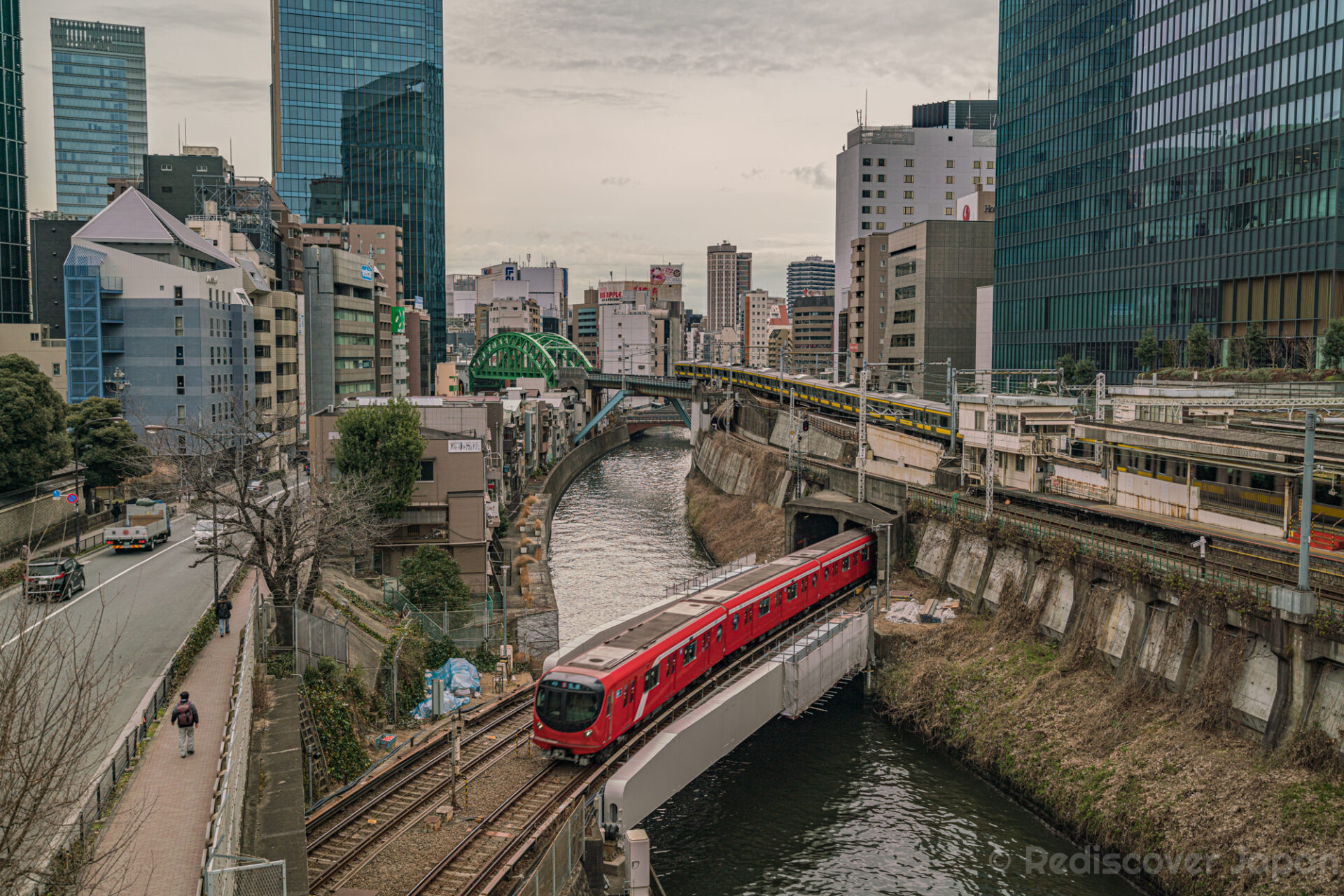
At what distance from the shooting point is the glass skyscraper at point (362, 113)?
122m

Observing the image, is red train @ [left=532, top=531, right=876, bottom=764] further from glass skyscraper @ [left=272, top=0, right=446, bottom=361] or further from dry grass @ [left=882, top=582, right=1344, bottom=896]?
glass skyscraper @ [left=272, top=0, right=446, bottom=361]

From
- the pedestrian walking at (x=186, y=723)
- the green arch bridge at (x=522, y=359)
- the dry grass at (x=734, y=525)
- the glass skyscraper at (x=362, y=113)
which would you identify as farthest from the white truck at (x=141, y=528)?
the glass skyscraper at (x=362, y=113)

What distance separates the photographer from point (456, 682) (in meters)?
26.5

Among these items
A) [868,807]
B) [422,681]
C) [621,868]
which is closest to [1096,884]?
[868,807]

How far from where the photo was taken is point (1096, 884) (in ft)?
65.8

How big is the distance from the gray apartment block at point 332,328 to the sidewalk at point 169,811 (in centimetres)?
5901

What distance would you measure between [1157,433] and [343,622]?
24094 mm

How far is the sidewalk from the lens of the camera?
11891 mm

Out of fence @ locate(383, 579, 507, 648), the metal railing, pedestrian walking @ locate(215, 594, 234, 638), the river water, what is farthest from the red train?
pedestrian walking @ locate(215, 594, 234, 638)

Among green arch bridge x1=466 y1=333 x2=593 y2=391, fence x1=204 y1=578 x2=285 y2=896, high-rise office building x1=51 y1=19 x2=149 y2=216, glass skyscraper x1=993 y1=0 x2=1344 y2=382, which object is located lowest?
fence x1=204 y1=578 x2=285 y2=896

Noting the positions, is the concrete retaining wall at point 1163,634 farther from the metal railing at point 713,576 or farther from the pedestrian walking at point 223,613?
the pedestrian walking at point 223,613

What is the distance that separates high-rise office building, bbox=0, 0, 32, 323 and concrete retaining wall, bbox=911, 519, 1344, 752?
6313 centimetres

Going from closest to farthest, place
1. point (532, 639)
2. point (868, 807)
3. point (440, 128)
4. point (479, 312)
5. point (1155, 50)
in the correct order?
point (868, 807) < point (532, 639) < point (1155, 50) < point (440, 128) < point (479, 312)

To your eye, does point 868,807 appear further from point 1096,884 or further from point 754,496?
point 754,496
